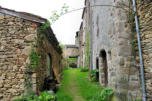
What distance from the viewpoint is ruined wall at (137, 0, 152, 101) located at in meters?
4.26

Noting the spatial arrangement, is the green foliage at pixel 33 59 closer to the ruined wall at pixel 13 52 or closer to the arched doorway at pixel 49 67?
the ruined wall at pixel 13 52

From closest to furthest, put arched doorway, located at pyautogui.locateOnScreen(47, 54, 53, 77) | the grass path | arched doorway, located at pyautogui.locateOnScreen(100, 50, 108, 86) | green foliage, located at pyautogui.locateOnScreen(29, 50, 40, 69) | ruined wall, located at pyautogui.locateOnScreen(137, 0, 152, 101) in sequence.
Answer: ruined wall, located at pyautogui.locateOnScreen(137, 0, 152, 101) → green foliage, located at pyautogui.locateOnScreen(29, 50, 40, 69) → the grass path → arched doorway, located at pyautogui.locateOnScreen(47, 54, 53, 77) → arched doorway, located at pyautogui.locateOnScreen(100, 50, 108, 86)

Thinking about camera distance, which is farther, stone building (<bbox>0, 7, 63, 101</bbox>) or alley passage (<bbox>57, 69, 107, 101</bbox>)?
alley passage (<bbox>57, 69, 107, 101</bbox>)

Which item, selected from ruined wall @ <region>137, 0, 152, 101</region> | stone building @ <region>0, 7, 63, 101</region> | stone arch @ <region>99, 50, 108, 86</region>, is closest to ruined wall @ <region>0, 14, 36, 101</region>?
stone building @ <region>0, 7, 63, 101</region>

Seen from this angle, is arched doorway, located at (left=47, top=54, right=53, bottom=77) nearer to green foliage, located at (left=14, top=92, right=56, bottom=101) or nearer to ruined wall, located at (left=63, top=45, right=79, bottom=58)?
green foliage, located at (left=14, top=92, right=56, bottom=101)

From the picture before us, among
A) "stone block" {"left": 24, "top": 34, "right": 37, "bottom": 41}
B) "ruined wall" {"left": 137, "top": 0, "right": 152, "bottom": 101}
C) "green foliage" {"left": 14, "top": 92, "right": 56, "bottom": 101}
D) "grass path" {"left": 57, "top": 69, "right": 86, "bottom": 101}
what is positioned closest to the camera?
"ruined wall" {"left": 137, "top": 0, "right": 152, "bottom": 101}

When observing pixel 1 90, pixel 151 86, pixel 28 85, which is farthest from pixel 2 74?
pixel 151 86

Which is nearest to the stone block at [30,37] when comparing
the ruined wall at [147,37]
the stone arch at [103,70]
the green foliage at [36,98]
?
the green foliage at [36,98]

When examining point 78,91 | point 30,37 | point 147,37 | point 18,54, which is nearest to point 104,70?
point 78,91

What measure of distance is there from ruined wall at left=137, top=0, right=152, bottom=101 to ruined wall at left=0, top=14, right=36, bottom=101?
4081mm

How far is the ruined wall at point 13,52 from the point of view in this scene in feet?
16.4

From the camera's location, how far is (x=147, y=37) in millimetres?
4387

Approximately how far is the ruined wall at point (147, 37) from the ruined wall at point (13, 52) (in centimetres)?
408

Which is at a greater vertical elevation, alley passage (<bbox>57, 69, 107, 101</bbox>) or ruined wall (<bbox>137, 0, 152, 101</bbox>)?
ruined wall (<bbox>137, 0, 152, 101</bbox>)
